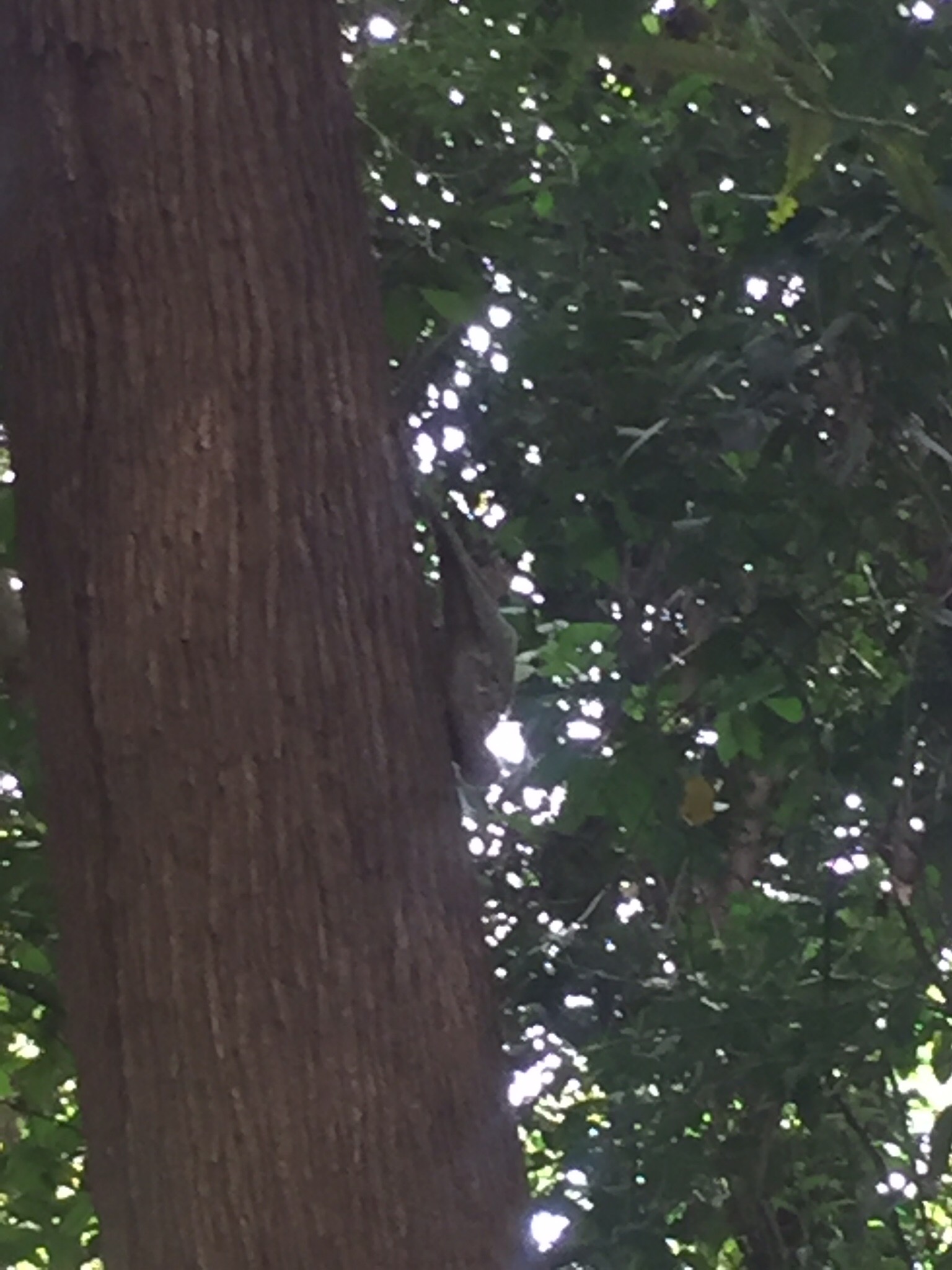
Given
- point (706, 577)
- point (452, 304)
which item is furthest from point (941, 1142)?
point (452, 304)

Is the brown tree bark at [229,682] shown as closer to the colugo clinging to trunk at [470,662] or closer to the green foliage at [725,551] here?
the colugo clinging to trunk at [470,662]

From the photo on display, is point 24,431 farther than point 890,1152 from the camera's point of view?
No

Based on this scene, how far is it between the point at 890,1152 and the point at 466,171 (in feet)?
4.54

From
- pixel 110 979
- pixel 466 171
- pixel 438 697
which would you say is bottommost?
pixel 110 979

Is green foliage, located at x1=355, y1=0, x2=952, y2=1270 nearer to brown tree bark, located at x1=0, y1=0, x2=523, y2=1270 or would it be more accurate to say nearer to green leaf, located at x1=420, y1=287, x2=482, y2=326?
green leaf, located at x1=420, y1=287, x2=482, y2=326

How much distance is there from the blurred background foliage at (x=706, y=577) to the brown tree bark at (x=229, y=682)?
38 centimetres

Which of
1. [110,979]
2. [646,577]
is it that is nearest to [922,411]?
[646,577]

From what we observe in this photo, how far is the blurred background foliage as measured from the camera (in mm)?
1552

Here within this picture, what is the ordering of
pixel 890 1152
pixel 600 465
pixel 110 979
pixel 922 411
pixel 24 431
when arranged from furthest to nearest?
1. pixel 890 1152
2. pixel 600 465
3. pixel 922 411
4. pixel 24 431
5. pixel 110 979

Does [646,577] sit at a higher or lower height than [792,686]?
higher

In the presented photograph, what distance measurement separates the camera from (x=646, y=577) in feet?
7.23

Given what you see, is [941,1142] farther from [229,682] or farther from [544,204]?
[544,204]

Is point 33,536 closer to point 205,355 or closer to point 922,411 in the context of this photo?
point 205,355

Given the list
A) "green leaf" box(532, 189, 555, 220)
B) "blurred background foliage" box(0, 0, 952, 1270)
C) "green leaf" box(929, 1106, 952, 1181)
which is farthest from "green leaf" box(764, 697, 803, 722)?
"green leaf" box(532, 189, 555, 220)
